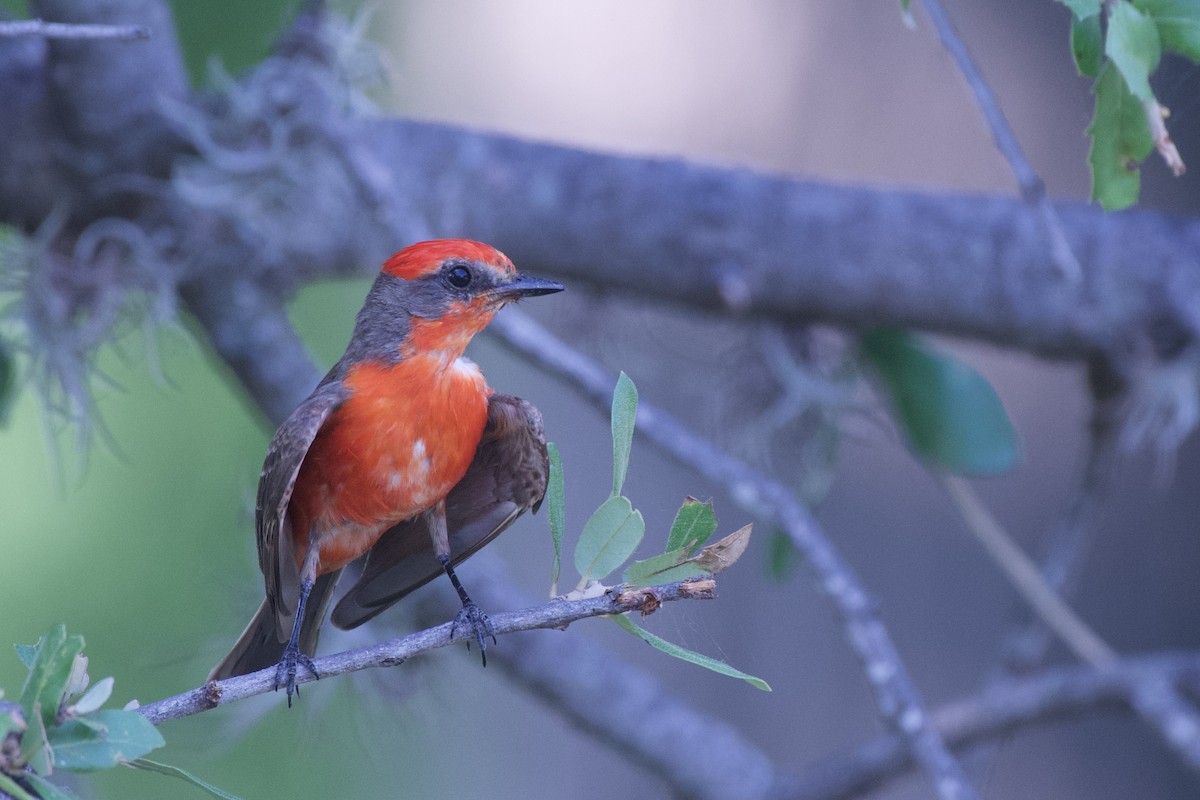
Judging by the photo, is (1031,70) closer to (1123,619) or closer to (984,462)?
(984,462)

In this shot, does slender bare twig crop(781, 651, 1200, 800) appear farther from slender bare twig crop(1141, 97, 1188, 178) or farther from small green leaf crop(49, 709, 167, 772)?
small green leaf crop(49, 709, 167, 772)

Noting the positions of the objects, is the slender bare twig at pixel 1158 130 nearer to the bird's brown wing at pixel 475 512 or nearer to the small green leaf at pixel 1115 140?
the small green leaf at pixel 1115 140

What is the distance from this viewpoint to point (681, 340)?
2.85 meters

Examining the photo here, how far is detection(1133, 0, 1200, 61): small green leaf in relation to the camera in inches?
35.1

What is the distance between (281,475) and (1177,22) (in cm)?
96

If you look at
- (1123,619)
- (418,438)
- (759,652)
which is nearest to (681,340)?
(759,652)

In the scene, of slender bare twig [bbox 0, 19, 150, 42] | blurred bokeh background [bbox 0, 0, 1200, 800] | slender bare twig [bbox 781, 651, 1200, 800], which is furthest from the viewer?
blurred bokeh background [bbox 0, 0, 1200, 800]

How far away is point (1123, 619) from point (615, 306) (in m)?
1.26

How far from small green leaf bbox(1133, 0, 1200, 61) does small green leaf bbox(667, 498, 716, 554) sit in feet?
1.65

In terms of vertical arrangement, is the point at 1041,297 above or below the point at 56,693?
below

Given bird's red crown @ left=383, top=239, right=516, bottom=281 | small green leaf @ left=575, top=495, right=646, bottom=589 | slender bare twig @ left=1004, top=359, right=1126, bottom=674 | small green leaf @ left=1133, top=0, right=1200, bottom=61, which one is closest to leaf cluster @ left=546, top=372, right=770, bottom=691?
small green leaf @ left=575, top=495, right=646, bottom=589

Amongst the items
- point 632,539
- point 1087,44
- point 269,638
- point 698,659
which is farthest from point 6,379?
point 1087,44

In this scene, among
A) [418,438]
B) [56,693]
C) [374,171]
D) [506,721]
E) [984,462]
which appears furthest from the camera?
[506,721]

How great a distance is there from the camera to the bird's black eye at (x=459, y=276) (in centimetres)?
146
